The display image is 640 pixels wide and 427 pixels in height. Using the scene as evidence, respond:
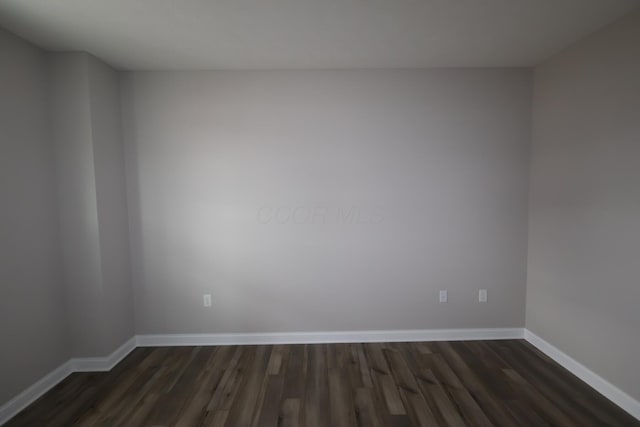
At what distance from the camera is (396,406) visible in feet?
6.26

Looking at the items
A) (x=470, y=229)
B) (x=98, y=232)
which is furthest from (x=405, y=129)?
(x=98, y=232)

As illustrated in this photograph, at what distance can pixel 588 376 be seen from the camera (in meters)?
2.11

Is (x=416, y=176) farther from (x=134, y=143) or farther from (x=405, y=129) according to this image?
(x=134, y=143)

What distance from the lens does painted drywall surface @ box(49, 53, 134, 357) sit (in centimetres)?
220

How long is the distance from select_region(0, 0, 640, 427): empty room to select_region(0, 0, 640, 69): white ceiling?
19 millimetres

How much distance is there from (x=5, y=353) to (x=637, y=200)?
4.34 meters

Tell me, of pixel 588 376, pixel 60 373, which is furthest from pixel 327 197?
pixel 60 373

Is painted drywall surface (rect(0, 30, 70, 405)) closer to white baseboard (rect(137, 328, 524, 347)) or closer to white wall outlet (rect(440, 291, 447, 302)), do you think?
white baseboard (rect(137, 328, 524, 347))

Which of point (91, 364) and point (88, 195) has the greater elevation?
point (88, 195)

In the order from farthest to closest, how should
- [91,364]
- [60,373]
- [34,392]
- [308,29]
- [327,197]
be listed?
[327,197], [91,364], [60,373], [34,392], [308,29]

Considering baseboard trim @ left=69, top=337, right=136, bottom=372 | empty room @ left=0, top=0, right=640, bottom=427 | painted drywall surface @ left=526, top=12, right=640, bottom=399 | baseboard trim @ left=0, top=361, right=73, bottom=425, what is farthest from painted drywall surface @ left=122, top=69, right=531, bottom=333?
baseboard trim @ left=0, top=361, right=73, bottom=425

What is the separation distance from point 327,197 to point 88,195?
2.04m

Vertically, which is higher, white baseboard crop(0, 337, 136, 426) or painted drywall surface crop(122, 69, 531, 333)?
painted drywall surface crop(122, 69, 531, 333)

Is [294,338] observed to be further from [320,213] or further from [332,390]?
[320,213]
